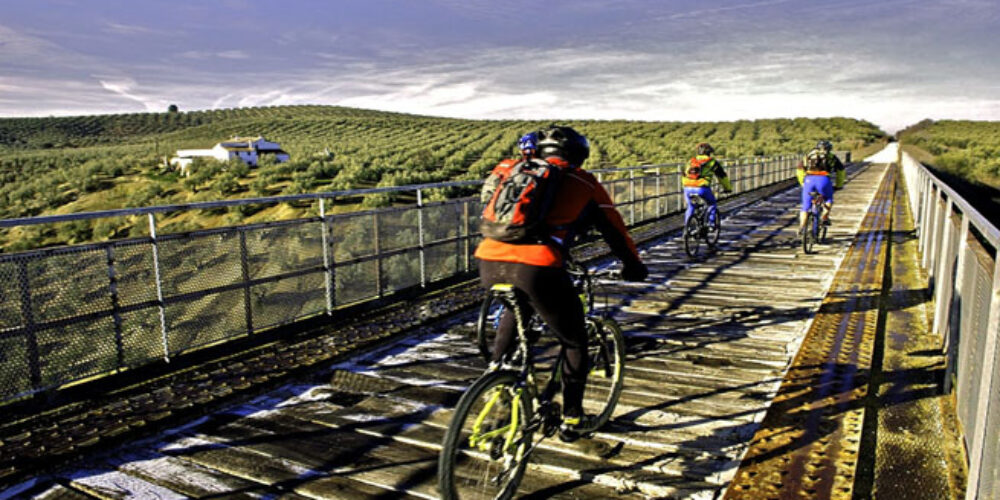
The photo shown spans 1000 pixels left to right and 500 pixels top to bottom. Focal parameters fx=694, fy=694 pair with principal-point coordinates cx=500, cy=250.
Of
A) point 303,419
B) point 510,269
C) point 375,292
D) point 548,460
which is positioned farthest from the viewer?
point 375,292

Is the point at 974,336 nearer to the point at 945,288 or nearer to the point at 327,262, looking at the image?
the point at 945,288

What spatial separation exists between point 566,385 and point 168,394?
131 inches

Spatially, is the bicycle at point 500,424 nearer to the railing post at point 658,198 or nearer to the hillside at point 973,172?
the railing post at point 658,198

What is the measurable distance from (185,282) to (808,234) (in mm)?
10658

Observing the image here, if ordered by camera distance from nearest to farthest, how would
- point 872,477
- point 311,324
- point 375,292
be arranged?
point 872,477 → point 311,324 → point 375,292

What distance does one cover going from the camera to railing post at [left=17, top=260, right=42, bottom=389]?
5.00 meters

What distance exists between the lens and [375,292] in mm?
8750

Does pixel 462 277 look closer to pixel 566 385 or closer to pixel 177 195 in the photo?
pixel 566 385

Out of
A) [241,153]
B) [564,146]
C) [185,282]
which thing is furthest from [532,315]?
[241,153]

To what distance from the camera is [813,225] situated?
1300 centimetres

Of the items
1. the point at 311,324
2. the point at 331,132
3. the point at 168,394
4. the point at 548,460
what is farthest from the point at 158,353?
the point at 331,132

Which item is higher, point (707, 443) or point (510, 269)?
point (510, 269)

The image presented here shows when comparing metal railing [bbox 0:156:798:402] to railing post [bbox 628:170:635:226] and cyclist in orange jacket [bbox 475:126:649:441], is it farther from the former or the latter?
railing post [bbox 628:170:635:226]

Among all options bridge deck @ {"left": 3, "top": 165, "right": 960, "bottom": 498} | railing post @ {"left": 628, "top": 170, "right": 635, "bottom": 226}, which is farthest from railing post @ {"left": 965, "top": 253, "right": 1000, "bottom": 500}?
railing post @ {"left": 628, "top": 170, "right": 635, "bottom": 226}
